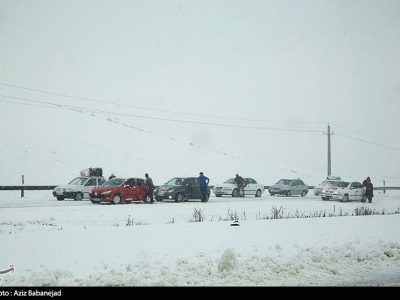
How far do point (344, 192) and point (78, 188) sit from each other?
17.1 m

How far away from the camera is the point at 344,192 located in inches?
1216

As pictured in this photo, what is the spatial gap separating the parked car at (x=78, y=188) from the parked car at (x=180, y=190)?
4.19 m

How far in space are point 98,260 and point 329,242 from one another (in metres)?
5.72

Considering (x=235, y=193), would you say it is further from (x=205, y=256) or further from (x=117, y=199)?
(x=205, y=256)

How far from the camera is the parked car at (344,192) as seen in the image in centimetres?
3088

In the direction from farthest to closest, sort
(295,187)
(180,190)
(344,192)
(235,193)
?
1. (295,187)
2. (235,193)
3. (344,192)
4. (180,190)

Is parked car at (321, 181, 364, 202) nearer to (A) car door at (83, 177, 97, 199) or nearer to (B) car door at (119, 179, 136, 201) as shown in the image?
(B) car door at (119, 179, 136, 201)

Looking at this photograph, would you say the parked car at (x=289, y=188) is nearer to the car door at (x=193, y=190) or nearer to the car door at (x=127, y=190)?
the car door at (x=193, y=190)

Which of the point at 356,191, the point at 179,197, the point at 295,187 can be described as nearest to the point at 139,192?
the point at 179,197

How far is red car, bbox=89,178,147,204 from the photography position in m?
26.1

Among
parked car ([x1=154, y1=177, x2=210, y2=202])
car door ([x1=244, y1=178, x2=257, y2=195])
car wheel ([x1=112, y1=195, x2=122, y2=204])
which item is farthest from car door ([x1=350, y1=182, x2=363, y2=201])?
car wheel ([x1=112, y1=195, x2=122, y2=204])
